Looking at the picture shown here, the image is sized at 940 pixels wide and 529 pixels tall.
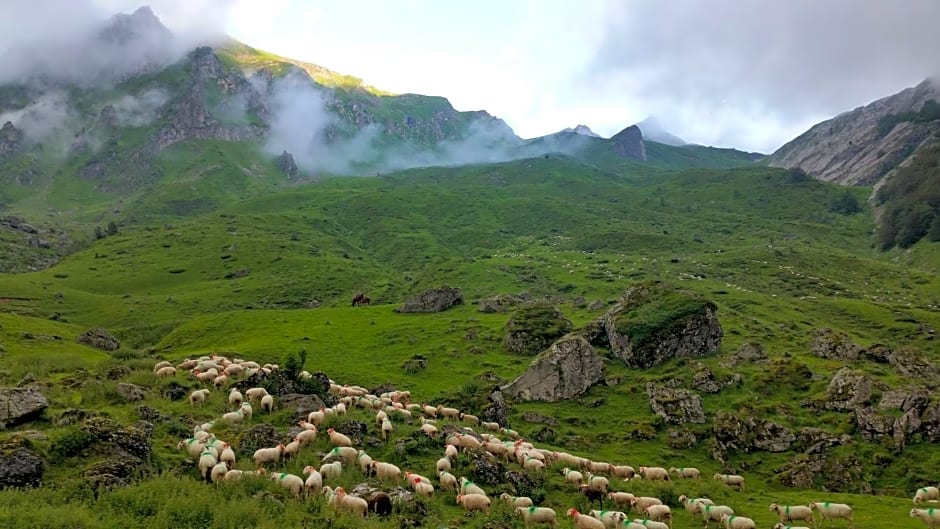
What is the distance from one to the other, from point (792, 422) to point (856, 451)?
5241mm

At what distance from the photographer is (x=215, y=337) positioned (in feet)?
263

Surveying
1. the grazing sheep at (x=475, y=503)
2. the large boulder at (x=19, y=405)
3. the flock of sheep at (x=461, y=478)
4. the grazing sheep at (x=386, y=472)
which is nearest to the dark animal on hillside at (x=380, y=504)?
the flock of sheep at (x=461, y=478)

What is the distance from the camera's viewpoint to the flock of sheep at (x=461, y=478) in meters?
19.7

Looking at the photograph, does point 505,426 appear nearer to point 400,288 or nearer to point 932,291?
point 400,288

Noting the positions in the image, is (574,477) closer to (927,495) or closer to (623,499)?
(623,499)

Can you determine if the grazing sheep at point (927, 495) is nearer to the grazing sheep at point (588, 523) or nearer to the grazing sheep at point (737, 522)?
the grazing sheep at point (737, 522)

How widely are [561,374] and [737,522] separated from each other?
92.0ft

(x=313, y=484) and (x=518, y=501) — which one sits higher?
(x=313, y=484)

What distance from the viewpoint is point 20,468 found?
1656cm

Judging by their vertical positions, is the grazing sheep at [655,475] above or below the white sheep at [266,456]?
below

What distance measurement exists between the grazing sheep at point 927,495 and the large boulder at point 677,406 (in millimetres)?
16302

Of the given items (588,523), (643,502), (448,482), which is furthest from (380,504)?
(643,502)

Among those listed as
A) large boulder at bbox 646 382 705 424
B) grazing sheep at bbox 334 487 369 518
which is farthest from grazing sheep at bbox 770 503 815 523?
large boulder at bbox 646 382 705 424

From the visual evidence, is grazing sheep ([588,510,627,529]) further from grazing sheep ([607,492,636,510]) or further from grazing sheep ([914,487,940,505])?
grazing sheep ([914,487,940,505])
